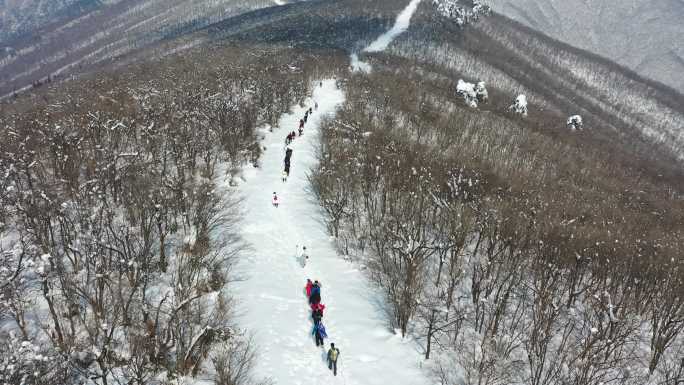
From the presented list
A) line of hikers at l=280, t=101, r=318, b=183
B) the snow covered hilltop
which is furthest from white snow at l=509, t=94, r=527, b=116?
line of hikers at l=280, t=101, r=318, b=183

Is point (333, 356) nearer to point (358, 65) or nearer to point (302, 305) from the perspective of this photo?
point (302, 305)

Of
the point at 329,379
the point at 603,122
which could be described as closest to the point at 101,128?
the point at 329,379

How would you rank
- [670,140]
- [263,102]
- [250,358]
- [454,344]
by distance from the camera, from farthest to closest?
[670,140] → [263,102] → [454,344] → [250,358]

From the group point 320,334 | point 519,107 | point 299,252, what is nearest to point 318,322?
point 320,334

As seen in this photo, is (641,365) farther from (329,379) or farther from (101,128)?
(101,128)

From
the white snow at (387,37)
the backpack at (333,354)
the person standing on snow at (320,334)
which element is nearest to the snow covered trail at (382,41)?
the white snow at (387,37)

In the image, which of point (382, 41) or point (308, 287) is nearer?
point (308, 287)
